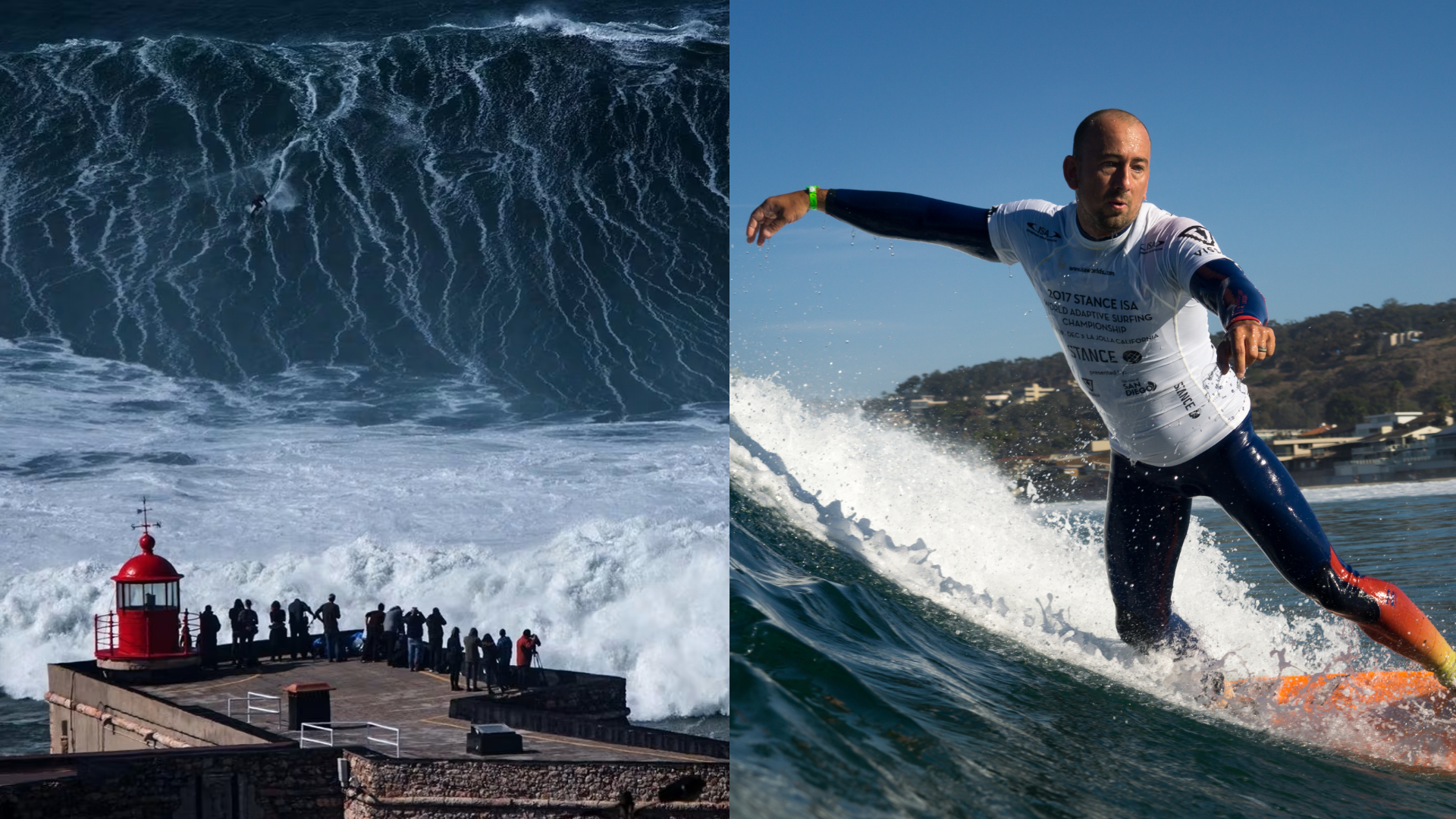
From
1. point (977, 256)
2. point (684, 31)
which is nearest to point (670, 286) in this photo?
point (684, 31)

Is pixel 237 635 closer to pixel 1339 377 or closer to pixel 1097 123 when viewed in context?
pixel 1339 377

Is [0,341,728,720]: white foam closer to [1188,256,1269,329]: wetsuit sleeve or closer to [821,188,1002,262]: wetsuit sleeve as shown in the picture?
[821,188,1002,262]: wetsuit sleeve

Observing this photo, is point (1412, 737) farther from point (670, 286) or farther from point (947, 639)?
point (670, 286)

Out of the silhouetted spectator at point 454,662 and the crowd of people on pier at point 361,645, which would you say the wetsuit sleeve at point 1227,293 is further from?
the crowd of people on pier at point 361,645

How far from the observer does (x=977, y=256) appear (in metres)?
3.58

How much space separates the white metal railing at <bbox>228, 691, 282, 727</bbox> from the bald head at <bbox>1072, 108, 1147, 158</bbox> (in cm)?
928

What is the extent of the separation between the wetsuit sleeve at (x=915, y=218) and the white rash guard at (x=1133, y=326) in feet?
0.19

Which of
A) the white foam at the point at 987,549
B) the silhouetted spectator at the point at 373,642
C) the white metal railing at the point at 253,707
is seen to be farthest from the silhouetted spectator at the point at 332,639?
the white foam at the point at 987,549

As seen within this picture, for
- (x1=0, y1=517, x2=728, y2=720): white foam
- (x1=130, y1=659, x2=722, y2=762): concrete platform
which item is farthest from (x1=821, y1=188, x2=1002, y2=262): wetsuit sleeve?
(x1=0, y1=517, x2=728, y2=720): white foam

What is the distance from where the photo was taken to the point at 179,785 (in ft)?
27.9

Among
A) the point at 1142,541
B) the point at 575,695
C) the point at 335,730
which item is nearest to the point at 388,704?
the point at 335,730

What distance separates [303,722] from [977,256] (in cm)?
827

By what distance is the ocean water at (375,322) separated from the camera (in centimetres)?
2334

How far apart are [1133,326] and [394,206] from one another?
26.0 m
